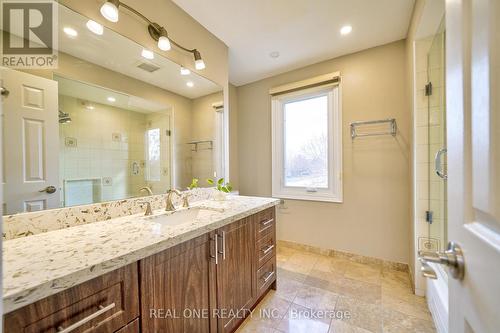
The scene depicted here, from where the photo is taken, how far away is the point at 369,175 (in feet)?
7.19

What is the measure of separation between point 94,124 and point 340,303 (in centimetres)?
220

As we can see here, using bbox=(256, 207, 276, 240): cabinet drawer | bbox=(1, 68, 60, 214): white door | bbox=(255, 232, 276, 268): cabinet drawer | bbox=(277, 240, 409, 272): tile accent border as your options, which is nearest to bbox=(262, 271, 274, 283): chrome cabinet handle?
bbox=(255, 232, 276, 268): cabinet drawer

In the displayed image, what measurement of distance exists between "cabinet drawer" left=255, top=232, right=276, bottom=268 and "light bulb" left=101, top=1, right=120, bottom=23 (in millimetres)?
1752

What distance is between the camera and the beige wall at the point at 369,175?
205 centimetres

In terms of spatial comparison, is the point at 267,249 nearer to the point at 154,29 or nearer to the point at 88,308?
the point at 88,308

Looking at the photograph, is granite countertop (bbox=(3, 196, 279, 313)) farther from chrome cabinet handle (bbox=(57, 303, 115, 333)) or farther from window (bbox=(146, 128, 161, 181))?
window (bbox=(146, 128, 161, 181))

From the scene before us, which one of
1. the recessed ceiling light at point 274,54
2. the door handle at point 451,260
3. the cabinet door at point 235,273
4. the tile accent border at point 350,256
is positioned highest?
the recessed ceiling light at point 274,54

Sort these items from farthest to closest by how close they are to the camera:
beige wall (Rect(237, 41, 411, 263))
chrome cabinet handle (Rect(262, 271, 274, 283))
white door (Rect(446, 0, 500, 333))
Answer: beige wall (Rect(237, 41, 411, 263)), chrome cabinet handle (Rect(262, 271, 274, 283)), white door (Rect(446, 0, 500, 333))

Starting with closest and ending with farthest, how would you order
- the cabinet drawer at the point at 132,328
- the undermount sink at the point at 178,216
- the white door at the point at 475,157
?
the white door at the point at 475,157 < the cabinet drawer at the point at 132,328 < the undermount sink at the point at 178,216

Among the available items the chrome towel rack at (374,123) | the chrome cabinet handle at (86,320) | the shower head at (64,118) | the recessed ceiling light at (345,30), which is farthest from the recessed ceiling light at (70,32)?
the chrome towel rack at (374,123)

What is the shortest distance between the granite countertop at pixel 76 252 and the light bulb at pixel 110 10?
1199 millimetres

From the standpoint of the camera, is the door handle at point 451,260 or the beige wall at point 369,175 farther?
the beige wall at point 369,175

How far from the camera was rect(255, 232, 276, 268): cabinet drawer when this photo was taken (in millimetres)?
1579

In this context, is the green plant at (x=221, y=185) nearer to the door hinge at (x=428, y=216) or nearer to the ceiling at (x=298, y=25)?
the ceiling at (x=298, y=25)
